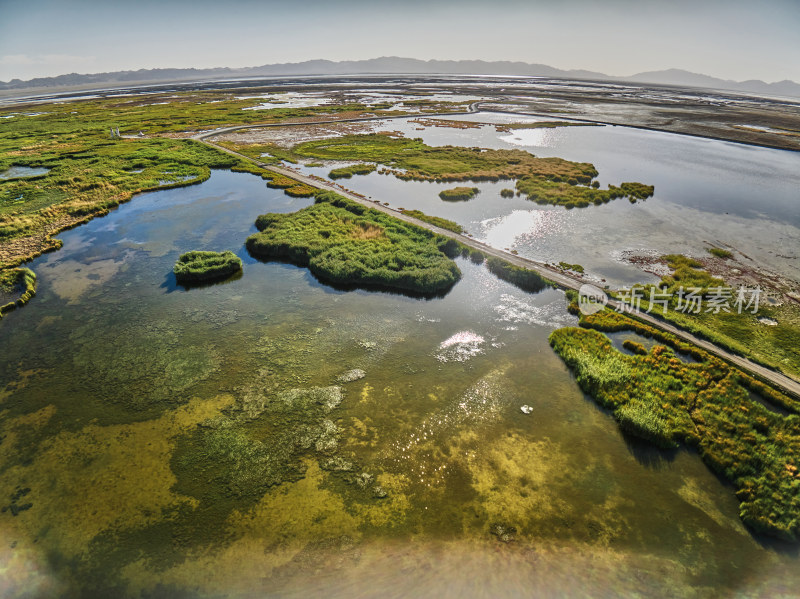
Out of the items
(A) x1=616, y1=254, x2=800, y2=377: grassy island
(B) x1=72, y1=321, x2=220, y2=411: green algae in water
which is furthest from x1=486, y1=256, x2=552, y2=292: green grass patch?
(B) x1=72, y1=321, x2=220, y2=411: green algae in water

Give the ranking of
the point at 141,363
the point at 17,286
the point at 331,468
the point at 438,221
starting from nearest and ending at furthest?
the point at 331,468 < the point at 141,363 < the point at 17,286 < the point at 438,221

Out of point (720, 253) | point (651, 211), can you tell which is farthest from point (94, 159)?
point (720, 253)

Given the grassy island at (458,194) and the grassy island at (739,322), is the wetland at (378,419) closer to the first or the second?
the grassy island at (739,322)

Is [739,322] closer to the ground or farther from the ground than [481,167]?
closer to the ground

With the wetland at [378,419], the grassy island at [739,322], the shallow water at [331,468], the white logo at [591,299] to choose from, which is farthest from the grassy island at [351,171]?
the grassy island at [739,322]

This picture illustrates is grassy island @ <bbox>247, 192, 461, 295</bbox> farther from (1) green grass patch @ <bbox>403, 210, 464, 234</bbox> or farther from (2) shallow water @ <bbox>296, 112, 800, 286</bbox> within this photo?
(2) shallow water @ <bbox>296, 112, 800, 286</bbox>

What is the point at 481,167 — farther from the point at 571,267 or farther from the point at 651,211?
the point at 571,267

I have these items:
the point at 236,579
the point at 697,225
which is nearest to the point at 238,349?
the point at 236,579
